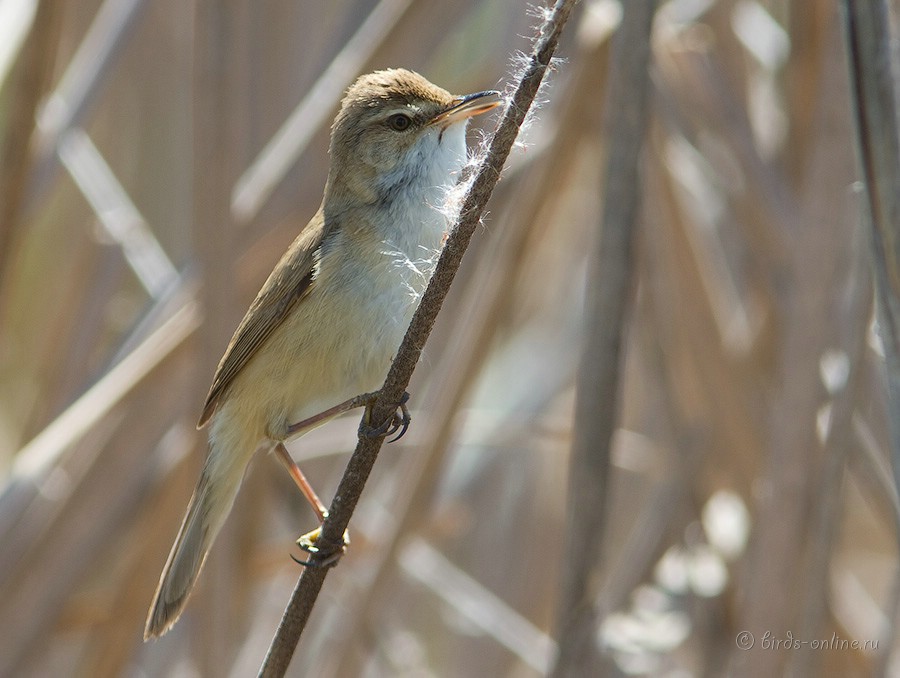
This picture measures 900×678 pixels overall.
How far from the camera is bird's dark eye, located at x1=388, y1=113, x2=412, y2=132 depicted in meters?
2.26

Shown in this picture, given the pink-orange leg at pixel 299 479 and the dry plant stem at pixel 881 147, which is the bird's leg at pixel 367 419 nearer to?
the pink-orange leg at pixel 299 479

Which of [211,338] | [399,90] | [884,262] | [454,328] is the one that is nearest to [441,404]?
[454,328]

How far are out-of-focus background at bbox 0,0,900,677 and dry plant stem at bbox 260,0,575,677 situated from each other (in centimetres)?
79

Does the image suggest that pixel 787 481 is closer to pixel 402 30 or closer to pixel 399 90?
pixel 399 90

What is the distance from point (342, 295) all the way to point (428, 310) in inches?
32.2

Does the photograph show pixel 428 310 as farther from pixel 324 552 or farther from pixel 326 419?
pixel 326 419

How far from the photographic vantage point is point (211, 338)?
222cm

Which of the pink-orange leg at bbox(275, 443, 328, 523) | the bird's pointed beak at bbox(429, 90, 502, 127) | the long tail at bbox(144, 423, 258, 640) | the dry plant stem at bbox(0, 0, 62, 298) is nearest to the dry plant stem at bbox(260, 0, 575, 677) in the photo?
the long tail at bbox(144, 423, 258, 640)

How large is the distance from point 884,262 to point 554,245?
8.95ft

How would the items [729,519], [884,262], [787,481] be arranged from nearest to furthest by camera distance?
[884,262]
[787,481]
[729,519]

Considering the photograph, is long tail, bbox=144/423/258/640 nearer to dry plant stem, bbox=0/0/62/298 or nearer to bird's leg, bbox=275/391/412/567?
bird's leg, bbox=275/391/412/567

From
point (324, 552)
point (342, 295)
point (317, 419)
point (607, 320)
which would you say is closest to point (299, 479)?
point (317, 419)

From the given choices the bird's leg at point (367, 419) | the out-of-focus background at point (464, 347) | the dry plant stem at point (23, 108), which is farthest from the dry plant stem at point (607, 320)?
the dry plant stem at point (23, 108)

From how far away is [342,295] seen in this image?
2.08 meters
